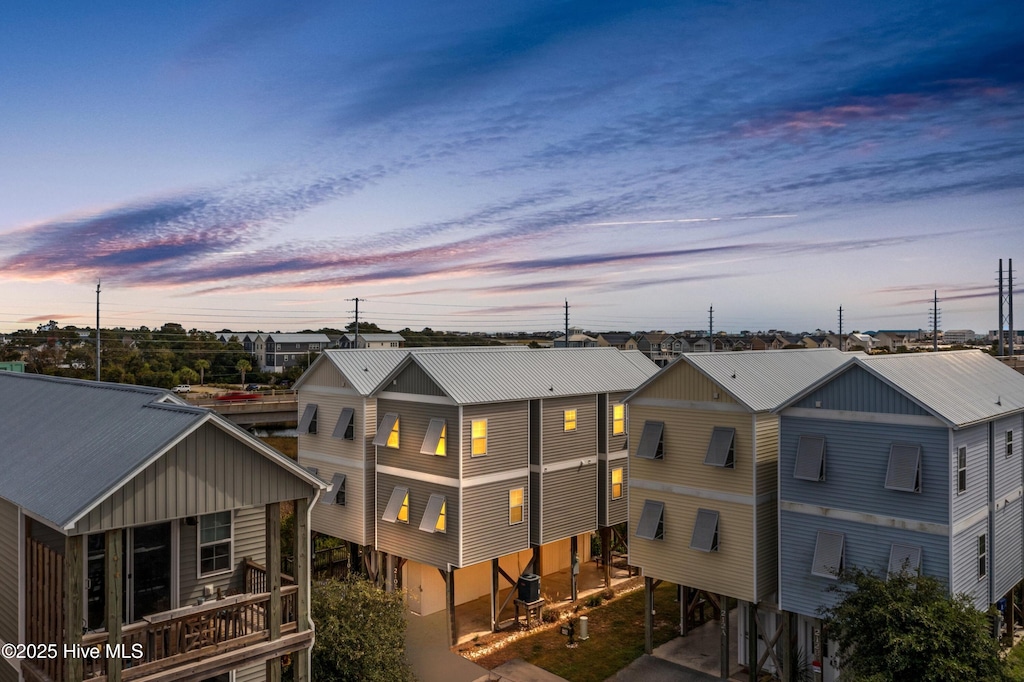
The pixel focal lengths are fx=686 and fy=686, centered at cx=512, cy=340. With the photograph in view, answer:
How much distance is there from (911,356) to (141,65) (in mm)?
28436

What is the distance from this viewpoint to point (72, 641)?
10984mm

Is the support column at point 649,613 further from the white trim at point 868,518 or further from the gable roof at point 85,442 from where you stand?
the gable roof at point 85,442

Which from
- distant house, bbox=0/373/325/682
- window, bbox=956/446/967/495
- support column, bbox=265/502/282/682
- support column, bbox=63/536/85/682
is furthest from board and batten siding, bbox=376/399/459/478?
window, bbox=956/446/967/495

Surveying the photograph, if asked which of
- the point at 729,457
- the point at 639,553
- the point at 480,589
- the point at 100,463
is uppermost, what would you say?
the point at 100,463

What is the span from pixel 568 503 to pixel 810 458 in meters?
10.7

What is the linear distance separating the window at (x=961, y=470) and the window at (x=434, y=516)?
15300mm

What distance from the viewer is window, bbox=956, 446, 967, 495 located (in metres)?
17.3

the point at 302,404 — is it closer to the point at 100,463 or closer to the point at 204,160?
the point at 204,160

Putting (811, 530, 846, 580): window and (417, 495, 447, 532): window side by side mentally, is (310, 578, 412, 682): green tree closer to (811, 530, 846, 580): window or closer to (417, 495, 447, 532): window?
(417, 495, 447, 532): window

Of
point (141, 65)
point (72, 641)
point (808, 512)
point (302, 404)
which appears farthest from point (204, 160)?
point (808, 512)

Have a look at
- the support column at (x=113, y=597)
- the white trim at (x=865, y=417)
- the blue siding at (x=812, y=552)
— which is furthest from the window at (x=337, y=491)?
the white trim at (x=865, y=417)

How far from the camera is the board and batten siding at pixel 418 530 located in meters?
23.8

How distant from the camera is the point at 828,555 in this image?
1853 cm

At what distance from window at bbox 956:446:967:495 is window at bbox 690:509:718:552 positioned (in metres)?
6.43
